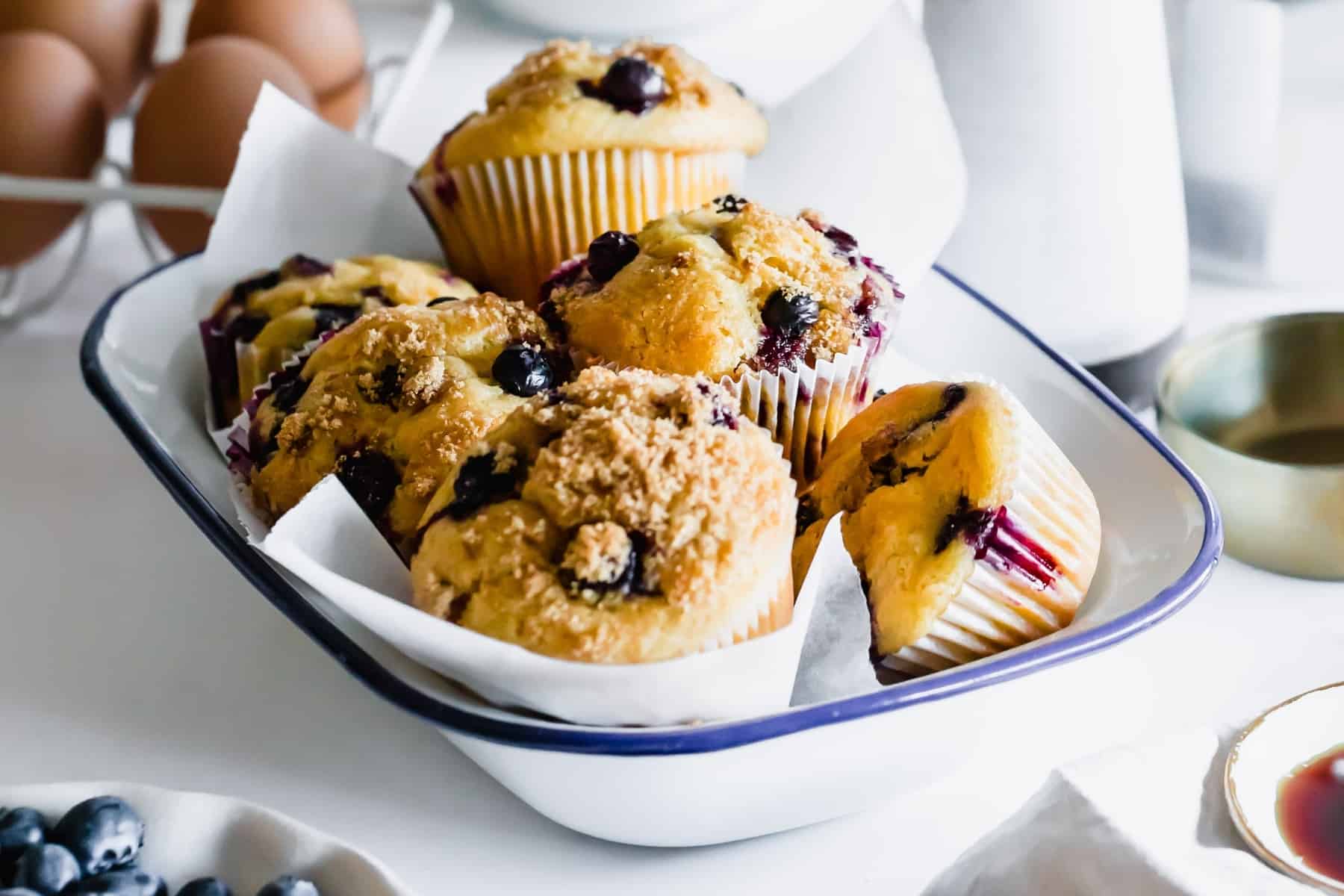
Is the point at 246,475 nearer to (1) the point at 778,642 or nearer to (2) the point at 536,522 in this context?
(2) the point at 536,522

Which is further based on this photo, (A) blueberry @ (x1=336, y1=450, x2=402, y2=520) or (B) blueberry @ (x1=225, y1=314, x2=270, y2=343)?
(B) blueberry @ (x1=225, y1=314, x2=270, y2=343)

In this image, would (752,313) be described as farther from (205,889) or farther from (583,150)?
(205,889)

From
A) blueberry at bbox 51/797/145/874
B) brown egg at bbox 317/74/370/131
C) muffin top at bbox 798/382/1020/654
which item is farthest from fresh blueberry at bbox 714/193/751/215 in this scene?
brown egg at bbox 317/74/370/131

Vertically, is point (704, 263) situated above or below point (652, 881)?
above

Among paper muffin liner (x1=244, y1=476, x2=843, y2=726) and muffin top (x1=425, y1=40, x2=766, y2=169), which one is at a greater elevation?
muffin top (x1=425, y1=40, x2=766, y2=169)

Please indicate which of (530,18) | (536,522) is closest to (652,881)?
(536,522)

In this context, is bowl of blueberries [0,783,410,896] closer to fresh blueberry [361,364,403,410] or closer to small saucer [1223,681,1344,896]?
fresh blueberry [361,364,403,410]

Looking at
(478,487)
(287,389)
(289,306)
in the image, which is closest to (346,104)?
(289,306)
